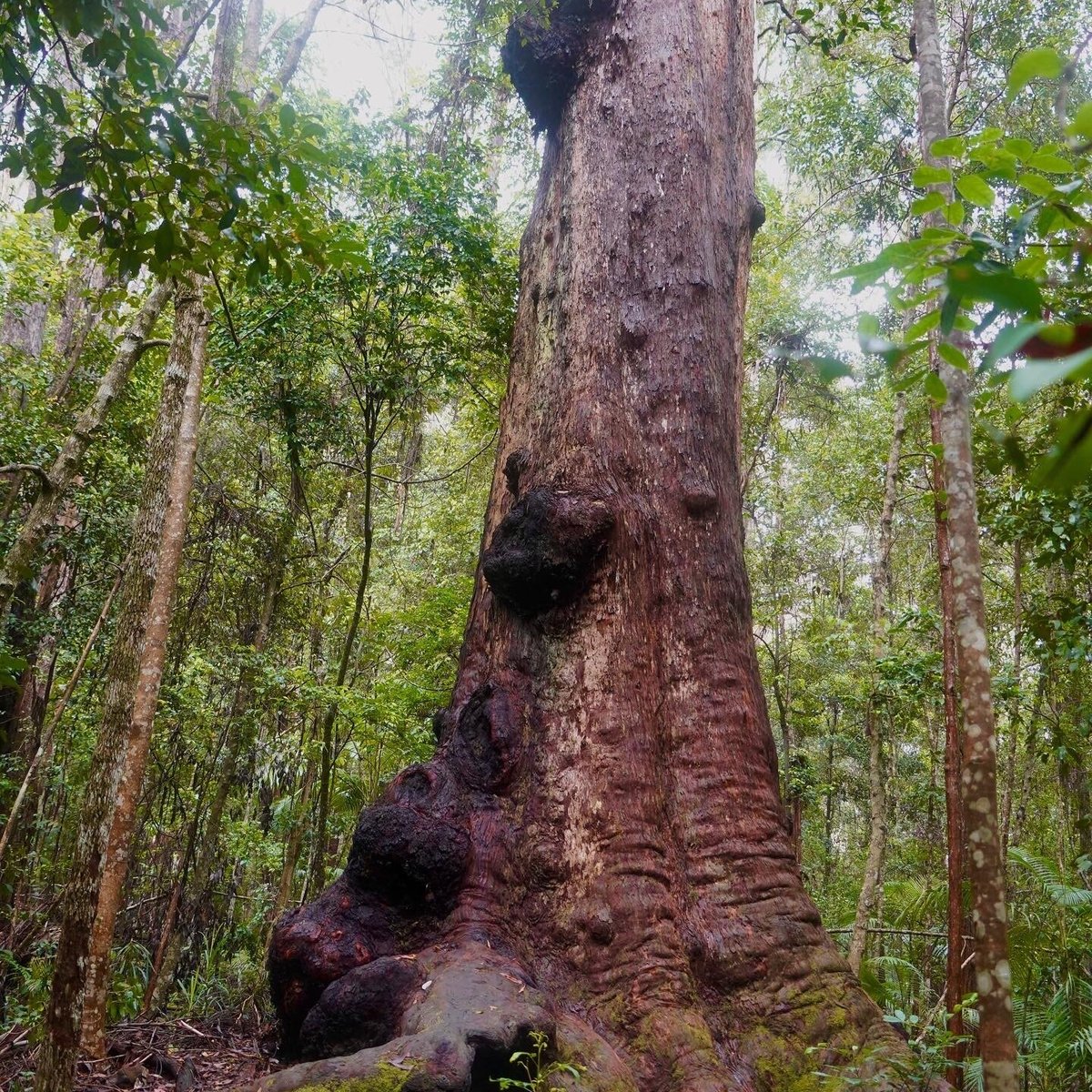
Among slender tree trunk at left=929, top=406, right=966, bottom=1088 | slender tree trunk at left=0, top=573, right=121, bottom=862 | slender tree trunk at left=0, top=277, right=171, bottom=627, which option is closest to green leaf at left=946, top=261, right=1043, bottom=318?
slender tree trunk at left=929, top=406, right=966, bottom=1088

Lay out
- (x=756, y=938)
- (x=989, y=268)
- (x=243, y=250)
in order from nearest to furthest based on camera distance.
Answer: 1. (x=989, y=268)
2. (x=756, y=938)
3. (x=243, y=250)

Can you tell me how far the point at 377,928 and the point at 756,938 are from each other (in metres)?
1.23

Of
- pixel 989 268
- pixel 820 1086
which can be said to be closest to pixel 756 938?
pixel 820 1086

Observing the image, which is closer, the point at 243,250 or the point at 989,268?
the point at 989,268

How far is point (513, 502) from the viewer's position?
3.45 m

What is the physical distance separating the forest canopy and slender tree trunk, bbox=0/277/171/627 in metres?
0.05

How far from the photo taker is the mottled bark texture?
93.8 inches

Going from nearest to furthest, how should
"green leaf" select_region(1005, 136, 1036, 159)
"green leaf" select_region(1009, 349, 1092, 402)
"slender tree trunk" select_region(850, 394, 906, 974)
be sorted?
"green leaf" select_region(1009, 349, 1092, 402) → "green leaf" select_region(1005, 136, 1036, 159) → "slender tree trunk" select_region(850, 394, 906, 974)

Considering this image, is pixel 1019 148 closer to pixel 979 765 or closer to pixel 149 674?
pixel 979 765

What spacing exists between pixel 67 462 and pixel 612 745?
17.8ft

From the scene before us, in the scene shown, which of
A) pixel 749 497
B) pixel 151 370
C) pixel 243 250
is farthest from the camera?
pixel 749 497

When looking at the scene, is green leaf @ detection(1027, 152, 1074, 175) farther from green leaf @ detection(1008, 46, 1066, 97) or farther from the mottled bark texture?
the mottled bark texture

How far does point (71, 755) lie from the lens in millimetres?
8797

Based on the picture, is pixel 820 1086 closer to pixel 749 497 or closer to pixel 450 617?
pixel 450 617
